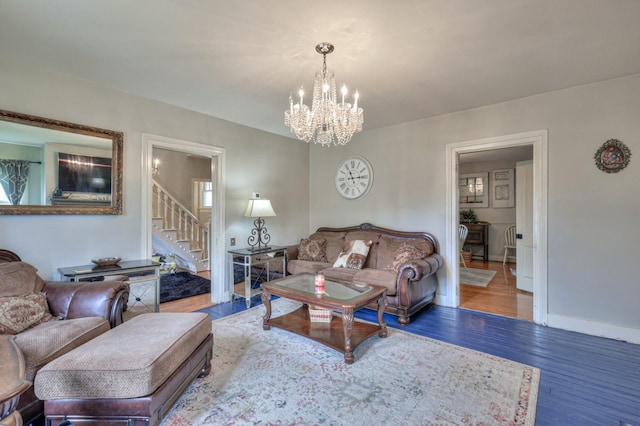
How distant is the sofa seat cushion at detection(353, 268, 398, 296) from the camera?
3.31 metres

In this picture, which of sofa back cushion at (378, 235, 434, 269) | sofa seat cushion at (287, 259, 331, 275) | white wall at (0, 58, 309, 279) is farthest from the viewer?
sofa seat cushion at (287, 259, 331, 275)

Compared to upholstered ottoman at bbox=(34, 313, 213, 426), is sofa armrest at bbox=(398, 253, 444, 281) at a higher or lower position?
higher

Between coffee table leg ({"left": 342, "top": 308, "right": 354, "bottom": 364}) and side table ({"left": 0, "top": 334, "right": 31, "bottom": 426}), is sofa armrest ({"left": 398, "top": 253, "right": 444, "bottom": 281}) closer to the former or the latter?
coffee table leg ({"left": 342, "top": 308, "right": 354, "bottom": 364})

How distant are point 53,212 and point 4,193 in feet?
1.17

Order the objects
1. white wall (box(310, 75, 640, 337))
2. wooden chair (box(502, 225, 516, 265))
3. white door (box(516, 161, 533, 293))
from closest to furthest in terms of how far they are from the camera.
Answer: white wall (box(310, 75, 640, 337))
white door (box(516, 161, 533, 293))
wooden chair (box(502, 225, 516, 265))

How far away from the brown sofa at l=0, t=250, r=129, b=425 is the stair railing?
3.65 m

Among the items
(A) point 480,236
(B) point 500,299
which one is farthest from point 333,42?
(A) point 480,236

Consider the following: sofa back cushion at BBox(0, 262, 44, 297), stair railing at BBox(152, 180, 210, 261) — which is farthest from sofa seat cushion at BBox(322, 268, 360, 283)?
stair railing at BBox(152, 180, 210, 261)

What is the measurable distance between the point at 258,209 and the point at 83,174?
1.99m

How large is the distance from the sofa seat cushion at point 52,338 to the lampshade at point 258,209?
7.49 feet

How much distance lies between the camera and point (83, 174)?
2.94 meters

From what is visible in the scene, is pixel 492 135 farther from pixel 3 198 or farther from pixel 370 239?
pixel 3 198

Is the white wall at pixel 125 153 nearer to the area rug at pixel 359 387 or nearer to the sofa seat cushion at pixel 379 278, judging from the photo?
the area rug at pixel 359 387

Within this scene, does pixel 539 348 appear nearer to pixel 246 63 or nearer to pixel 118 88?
pixel 246 63
